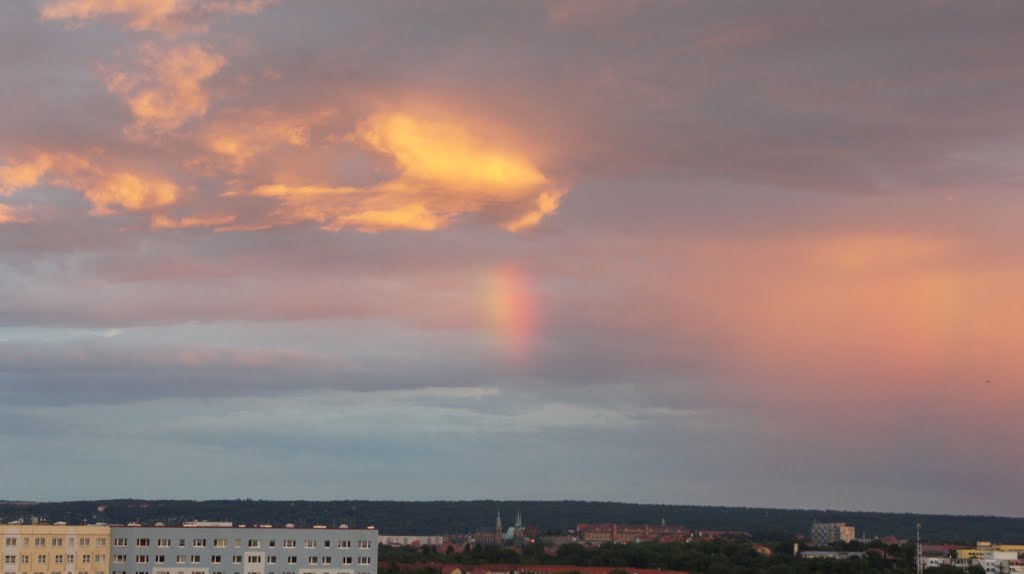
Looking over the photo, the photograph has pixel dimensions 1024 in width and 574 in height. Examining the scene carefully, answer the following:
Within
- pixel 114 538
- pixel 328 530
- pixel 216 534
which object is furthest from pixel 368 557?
pixel 114 538

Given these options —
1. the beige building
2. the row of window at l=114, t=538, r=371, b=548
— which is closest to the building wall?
the row of window at l=114, t=538, r=371, b=548

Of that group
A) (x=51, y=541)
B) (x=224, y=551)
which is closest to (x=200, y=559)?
(x=224, y=551)

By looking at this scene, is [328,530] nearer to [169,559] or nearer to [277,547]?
[277,547]

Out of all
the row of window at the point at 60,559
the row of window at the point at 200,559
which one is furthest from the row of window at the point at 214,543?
the row of window at the point at 60,559

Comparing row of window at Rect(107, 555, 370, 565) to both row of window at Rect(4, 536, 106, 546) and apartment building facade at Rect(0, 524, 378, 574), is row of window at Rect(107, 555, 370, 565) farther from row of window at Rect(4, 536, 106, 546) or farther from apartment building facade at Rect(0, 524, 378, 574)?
row of window at Rect(4, 536, 106, 546)

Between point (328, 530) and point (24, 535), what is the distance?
38811mm

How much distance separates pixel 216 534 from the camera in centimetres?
19250

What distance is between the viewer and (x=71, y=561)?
625 ft

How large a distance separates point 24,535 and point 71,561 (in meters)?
6.85

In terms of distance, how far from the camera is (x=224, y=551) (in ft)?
629

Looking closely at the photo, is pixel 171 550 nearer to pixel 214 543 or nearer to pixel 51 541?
pixel 214 543

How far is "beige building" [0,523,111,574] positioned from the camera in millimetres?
187625

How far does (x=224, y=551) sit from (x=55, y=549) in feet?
71.2

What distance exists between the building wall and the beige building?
1853mm
